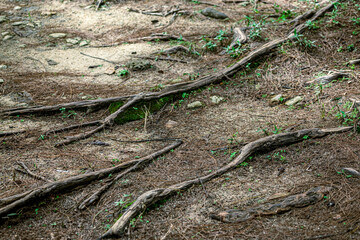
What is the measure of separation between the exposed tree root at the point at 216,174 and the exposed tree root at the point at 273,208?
1.88 feet

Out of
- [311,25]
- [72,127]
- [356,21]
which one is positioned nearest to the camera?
[72,127]

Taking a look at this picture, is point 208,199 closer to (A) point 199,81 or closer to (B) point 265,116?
(B) point 265,116

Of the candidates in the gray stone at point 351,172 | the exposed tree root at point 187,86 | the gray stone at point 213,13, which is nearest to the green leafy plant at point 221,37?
the exposed tree root at point 187,86

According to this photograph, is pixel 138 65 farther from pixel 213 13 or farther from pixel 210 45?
Result: pixel 213 13

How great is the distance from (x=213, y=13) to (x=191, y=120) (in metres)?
4.86

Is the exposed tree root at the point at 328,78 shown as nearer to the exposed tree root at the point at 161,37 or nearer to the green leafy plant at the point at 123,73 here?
the exposed tree root at the point at 161,37

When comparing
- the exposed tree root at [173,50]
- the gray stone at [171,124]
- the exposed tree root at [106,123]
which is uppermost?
the exposed tree root at [173,50]

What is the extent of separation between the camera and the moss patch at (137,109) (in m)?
4.98

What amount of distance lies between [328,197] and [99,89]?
4.50 meters

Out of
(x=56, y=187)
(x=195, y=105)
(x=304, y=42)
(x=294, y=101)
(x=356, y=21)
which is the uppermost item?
(x=356, y=21)

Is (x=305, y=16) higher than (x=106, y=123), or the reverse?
(x=305, y=16)

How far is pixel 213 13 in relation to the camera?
8.46 m

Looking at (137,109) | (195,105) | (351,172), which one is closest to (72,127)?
(137,109)

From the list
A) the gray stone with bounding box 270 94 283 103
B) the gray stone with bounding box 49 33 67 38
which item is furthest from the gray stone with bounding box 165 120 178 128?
the gray stone with bounding box 49 33 67 38
